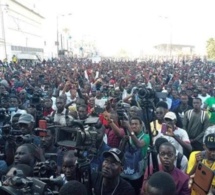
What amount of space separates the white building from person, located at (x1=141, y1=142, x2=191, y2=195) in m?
33.4

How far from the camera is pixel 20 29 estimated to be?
4559cm

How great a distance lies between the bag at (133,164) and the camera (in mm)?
4684

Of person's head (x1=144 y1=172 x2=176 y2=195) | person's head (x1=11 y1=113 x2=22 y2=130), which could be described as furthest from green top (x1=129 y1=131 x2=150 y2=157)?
person's head (x1=11 y1=113 x2=22 y2=130)

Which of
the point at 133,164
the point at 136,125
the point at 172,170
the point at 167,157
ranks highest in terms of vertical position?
the point at 136,125

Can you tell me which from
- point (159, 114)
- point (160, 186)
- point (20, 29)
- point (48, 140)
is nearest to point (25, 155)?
point (48, 140)

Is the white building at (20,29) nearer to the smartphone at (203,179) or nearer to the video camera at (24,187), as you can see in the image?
the smartphone at (203,179)

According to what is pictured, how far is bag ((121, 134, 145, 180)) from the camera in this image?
468 centimetres

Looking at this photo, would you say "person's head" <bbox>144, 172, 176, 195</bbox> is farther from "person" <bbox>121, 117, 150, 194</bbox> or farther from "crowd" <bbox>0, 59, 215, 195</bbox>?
"person" <bbox>121, 117, 150, 194</bbox>

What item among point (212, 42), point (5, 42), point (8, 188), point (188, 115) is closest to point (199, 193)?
point (8, 188)

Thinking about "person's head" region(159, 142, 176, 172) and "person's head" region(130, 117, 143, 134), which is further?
"person's head" region(130, 117, 143, 134)

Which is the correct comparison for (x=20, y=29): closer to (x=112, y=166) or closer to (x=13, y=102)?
(x=13, y=102)

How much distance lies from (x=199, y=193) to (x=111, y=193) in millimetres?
811

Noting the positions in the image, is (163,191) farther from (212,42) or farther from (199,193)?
(212,42)

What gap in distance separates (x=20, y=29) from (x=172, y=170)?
144 feet
